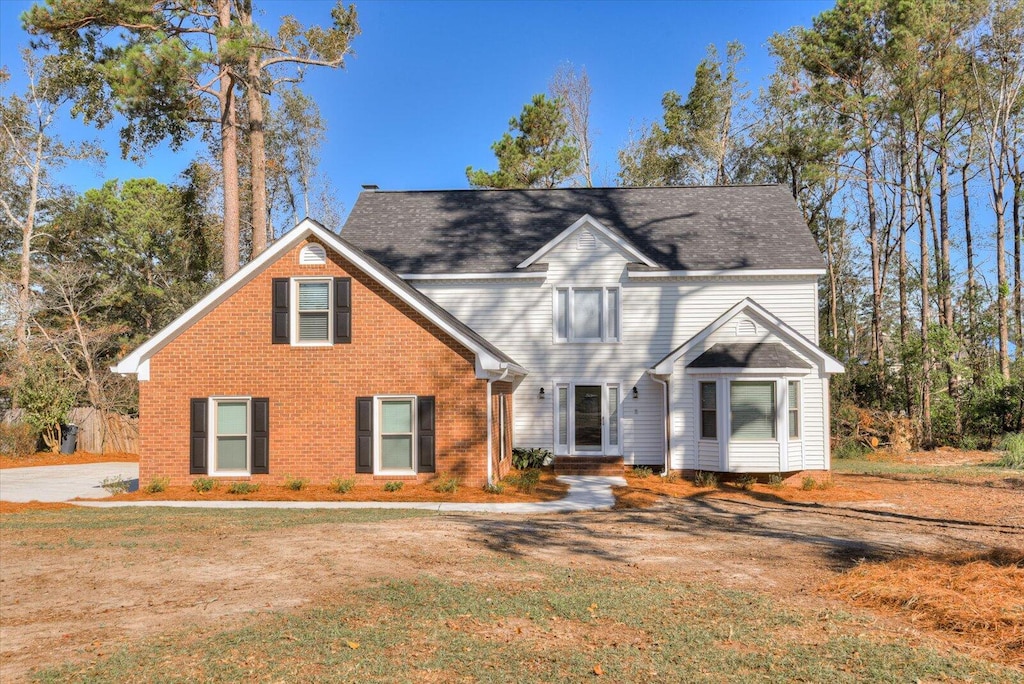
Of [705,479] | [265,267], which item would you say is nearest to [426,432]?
[265,267]

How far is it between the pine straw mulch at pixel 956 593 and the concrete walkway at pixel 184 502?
249 inches

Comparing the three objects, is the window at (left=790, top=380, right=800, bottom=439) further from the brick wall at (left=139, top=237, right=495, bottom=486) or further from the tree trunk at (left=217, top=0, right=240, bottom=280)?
the tree trunk at (left=217, top=0, right=240, bottom=280)

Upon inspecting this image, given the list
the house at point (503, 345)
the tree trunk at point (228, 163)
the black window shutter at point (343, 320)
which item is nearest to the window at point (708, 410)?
the house at point (503, 345)

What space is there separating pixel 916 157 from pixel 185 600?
1286 inches

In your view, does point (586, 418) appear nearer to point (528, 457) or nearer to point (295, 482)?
point (528, 457)

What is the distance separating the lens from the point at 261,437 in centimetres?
1587

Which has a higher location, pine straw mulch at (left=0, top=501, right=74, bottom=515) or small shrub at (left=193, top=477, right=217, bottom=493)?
small shrub at (left=193, top=477, right=217, bottom=493)

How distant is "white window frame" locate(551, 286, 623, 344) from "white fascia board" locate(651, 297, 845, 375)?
2008mm

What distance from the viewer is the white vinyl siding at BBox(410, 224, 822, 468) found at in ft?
65.9

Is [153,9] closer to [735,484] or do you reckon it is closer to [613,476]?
[613,476]

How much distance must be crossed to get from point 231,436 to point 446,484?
501 centimetres

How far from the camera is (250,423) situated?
15.9 metres

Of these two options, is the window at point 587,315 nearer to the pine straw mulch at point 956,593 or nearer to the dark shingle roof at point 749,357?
the dark shingle roof at point 749,357

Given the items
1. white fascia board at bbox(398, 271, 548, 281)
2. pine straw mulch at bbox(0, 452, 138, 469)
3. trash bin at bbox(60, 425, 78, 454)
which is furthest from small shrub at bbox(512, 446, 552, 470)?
trash bin at bbox(60, 425, 78, 454)
